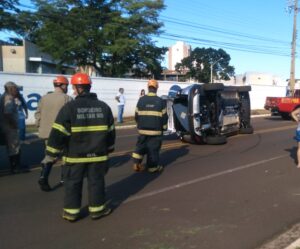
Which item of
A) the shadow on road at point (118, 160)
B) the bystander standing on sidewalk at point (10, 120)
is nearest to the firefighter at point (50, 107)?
the bystander standing on sidewalk at point (10, 120)

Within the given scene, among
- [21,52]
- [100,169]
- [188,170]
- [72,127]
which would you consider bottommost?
[188,170]

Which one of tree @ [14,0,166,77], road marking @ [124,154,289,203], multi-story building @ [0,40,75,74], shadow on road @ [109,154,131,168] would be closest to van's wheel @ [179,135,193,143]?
shadow on road @ [109,154,131,168]

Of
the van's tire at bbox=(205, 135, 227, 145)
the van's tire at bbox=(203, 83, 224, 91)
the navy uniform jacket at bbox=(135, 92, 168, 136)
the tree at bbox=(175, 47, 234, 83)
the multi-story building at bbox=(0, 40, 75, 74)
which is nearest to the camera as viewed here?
the navy uniform jacket at bbox=(135, 92, 168, 136)

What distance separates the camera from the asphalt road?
5.31 m

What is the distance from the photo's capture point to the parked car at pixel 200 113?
1329 centimetres

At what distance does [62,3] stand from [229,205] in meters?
38.9

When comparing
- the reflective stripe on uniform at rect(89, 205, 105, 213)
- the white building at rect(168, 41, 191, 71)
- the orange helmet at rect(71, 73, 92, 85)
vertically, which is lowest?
the reflective stripe on uniform at rect(89, 205, 105, 213)

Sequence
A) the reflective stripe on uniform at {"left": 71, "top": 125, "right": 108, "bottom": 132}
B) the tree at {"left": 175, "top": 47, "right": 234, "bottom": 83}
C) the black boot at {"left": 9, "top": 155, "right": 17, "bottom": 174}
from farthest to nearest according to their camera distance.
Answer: the tree at {"left": 175, "top": 47, "right": 234, "bottom": 83} < the black boot at {"left": 9, "top": 155, "right": 17, "bottom": 174} < the reflective stripe on uniform at {"left": 71, "top": 125, "right": 108, "bottom": 132}

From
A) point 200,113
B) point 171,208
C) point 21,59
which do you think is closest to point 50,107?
point 171,208

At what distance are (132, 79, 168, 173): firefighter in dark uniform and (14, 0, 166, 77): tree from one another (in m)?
32.0

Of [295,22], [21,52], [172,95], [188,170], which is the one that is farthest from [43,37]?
[188,170]

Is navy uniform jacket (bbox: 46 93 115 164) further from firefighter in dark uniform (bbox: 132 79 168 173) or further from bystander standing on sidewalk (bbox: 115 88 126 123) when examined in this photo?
bystander standing on sidewalk (bbox: 115 88 126 123)

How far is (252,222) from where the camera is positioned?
5.97 m

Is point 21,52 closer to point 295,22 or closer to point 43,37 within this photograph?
point 43,37
